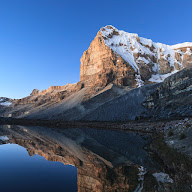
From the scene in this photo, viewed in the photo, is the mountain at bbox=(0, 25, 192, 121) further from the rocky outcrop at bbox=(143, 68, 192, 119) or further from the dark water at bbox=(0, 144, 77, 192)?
the dark water at bbox=(0, 144, 77, 192)

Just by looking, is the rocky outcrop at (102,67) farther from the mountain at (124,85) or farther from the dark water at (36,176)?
the dark water at (36,176)

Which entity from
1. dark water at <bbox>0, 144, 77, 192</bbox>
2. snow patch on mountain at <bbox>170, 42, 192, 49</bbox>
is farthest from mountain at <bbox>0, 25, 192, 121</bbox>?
dark water at <bbox>0, 144, 77, 192</bbox>

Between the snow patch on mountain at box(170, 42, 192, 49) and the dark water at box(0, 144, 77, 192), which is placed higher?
the snow patch on mountain at box(170, 42, 192, 49)

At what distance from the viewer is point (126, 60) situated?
376 feet

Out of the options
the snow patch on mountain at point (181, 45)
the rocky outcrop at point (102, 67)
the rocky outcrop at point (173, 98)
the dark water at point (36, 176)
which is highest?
the snow patch on mountain at point (181, 45)

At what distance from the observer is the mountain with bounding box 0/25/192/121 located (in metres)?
53.9

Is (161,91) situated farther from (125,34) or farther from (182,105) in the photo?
(125,34)

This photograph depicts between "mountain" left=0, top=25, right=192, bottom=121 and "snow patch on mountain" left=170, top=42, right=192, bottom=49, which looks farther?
"snow patch on mountain" left=170, top=42, right=192, bottom=49

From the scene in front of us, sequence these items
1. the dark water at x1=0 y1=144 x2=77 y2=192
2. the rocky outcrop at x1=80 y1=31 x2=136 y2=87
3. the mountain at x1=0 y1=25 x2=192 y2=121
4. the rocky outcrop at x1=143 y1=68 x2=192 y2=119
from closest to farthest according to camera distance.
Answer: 1. the dark water at x1=0 y1=144 x2=77 y2=192
2. the rocky outcrop at x1=143 y1=68 x2=192 y2=119
3. the mountain at x1=0 y1=25 x2=192 y2=121
4. the rocky outcrop at x1=80 y1=31 x2=136 y2=87

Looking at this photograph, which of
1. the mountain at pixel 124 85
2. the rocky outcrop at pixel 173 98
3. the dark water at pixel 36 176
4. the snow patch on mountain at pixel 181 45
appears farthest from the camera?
the snow patch on mountain at pixel 181 45

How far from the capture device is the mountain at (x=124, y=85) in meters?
53.9

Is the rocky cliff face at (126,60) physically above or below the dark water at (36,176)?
above

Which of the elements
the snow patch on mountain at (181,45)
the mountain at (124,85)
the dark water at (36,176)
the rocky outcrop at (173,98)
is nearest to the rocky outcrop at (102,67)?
the mountain at (124,85)

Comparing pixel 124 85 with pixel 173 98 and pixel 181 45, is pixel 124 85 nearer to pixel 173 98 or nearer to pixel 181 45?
pixel 173 98
